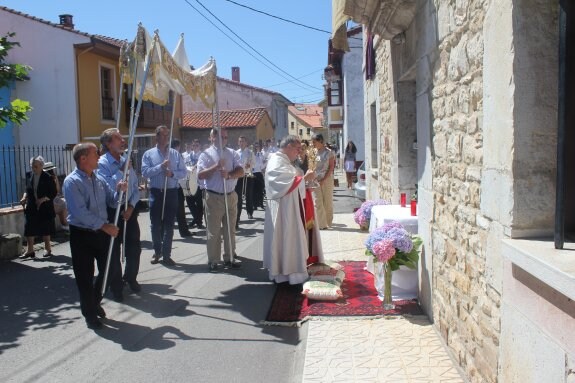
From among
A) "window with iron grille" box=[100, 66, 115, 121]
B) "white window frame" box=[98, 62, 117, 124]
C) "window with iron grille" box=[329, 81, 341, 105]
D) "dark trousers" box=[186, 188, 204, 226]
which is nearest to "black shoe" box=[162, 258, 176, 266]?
"dark trousers" box=[186, 188, 204, 226]

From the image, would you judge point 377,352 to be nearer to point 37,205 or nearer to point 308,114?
point 37,205

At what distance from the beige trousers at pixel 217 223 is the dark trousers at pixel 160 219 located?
0.69m

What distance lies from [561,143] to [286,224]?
3.87 meters

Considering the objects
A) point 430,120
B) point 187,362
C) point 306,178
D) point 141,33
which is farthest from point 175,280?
point 430,120

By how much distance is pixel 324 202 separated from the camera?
10297 millimetres

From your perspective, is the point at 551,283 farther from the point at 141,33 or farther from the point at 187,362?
the point at 141,33

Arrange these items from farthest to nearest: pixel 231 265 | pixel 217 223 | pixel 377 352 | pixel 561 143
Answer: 1. pixel 231 265
2. pixel 217 223
3. pixel 377 352
4. pixel 561 143

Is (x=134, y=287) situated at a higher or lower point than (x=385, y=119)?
lower

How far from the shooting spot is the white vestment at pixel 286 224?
6.02m

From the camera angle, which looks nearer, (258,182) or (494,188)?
(494,188)

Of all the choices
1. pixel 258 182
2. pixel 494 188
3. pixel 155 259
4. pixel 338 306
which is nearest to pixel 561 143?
pixel 494 188

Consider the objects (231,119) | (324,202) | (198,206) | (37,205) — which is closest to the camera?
(37,205)

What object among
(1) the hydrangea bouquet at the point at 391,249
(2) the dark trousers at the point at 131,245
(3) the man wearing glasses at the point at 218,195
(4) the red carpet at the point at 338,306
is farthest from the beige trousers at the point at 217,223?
(1) the hydrangea bouquet at the point at 391,249

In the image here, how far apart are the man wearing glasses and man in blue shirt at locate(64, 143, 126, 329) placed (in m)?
2.16
